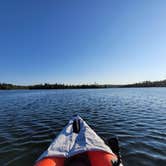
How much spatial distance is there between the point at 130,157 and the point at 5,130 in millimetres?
7143

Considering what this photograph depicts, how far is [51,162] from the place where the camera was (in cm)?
358

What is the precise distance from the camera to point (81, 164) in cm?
380

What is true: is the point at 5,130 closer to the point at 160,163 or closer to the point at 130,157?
the point at 130,157

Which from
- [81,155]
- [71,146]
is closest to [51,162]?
[81,155]

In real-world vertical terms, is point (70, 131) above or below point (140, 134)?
above

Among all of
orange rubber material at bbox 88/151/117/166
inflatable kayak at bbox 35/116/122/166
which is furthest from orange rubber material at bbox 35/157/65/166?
orange rubber material at bbox 88/151/117/166

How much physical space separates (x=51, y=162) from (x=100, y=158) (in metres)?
1.14

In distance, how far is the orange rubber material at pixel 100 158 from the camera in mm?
3518

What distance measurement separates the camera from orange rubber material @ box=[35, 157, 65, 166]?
11.3 feet

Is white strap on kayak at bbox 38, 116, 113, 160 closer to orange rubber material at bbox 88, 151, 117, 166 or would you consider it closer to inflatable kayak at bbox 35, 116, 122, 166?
inflatable kayak at bbox 35, 116, 122, 166

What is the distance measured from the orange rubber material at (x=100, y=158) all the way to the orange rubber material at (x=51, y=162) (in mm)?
711

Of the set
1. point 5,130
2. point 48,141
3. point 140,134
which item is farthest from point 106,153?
point 5,130

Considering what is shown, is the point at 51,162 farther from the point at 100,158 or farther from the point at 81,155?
the point at 100,158

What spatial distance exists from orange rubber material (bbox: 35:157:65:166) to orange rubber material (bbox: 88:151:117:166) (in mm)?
711
